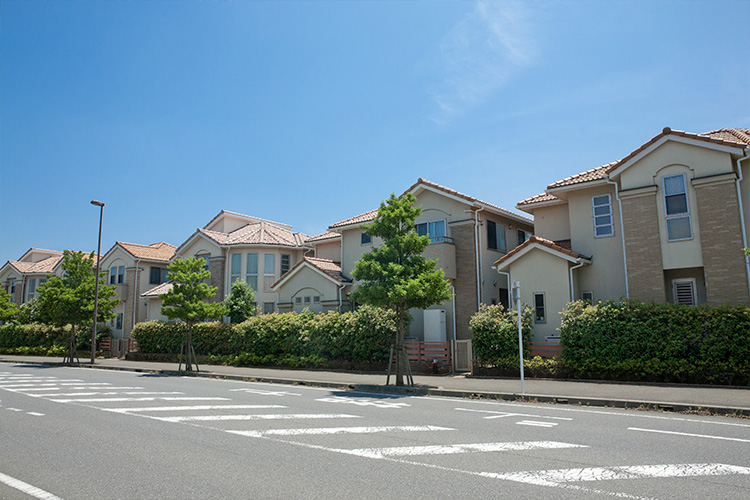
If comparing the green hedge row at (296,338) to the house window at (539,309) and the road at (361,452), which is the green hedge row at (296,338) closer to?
the house window at (539,309)

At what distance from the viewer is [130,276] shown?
40.0 meters

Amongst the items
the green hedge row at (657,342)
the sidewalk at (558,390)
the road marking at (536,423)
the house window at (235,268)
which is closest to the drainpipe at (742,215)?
the green hedge row at (657,342)

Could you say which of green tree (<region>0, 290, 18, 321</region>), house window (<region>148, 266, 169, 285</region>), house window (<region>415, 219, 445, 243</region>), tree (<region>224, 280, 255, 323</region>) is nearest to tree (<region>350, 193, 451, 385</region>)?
house window (<region>415, 219, 445, 243</region>)

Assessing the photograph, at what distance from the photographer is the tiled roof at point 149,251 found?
40.4 meters

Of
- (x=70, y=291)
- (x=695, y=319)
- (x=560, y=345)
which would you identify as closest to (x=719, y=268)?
(x=695, y=319)

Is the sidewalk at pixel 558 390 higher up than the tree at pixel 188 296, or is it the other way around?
the tree at pixel 188 296

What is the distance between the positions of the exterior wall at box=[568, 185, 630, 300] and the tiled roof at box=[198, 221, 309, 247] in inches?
759

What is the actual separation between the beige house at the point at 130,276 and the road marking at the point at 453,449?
36520 mm

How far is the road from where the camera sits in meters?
5.56

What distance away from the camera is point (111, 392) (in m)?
15.1

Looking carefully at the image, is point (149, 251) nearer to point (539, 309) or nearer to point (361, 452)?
point (539, 309)

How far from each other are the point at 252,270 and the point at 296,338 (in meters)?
11.2

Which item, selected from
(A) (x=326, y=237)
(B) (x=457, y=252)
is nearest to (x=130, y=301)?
(A) (x=326, y=237)

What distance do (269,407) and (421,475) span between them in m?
6.55
